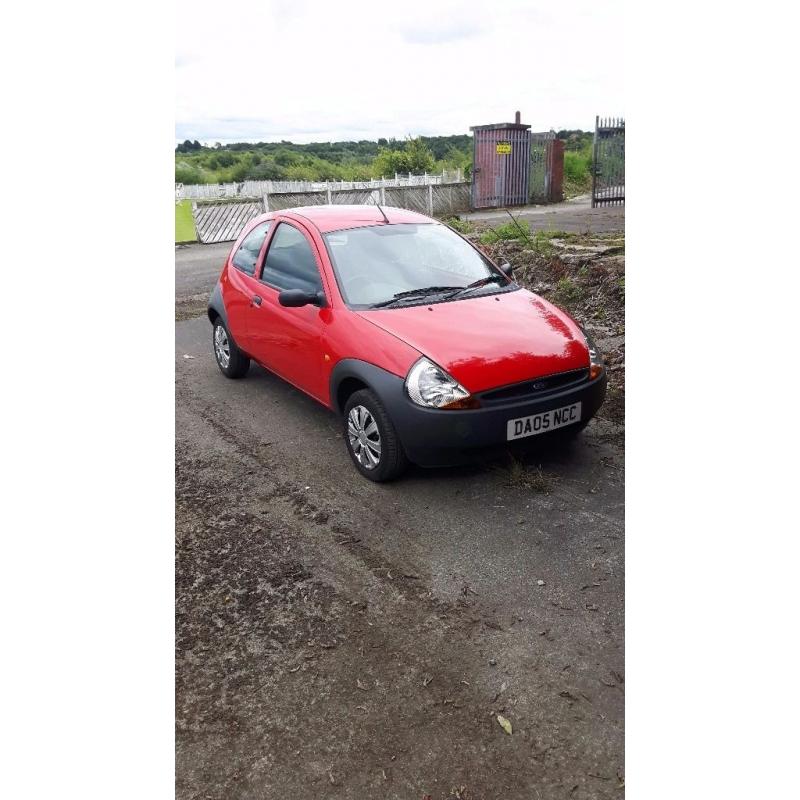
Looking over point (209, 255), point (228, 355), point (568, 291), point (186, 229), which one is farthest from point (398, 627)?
point (186, 229)

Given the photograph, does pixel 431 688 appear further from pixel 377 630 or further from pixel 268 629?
pixel 268 629

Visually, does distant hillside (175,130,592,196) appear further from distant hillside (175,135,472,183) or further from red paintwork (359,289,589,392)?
red paintwork (359,289,589,392)

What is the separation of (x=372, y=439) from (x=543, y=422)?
1.07 metres

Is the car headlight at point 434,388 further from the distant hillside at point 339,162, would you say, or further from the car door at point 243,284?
the distant hillside at point 339,162

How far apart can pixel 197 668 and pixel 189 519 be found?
4.46ft

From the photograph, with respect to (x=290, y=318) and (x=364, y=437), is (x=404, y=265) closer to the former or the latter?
(x=290, y=318)

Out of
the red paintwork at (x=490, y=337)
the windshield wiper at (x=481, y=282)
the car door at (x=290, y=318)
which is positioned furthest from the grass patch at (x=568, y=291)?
the car door at (x=290, y=318)

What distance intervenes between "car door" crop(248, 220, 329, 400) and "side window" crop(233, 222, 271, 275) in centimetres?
20

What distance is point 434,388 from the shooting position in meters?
4.31

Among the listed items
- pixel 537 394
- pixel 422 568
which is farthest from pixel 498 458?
pixel 422 568

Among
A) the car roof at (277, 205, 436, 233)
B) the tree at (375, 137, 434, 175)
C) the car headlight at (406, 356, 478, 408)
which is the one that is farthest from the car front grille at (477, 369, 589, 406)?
the tree at (375, 137, 434, 175)

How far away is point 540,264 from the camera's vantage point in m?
9.60

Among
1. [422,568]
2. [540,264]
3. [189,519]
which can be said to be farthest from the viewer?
[540,264]

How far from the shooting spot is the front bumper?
4270 millimetres
